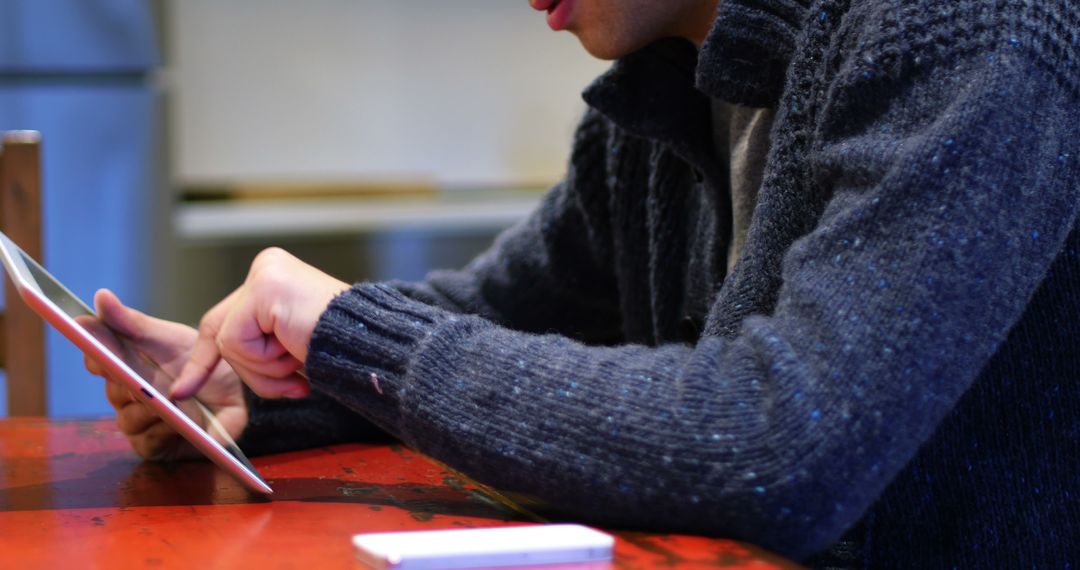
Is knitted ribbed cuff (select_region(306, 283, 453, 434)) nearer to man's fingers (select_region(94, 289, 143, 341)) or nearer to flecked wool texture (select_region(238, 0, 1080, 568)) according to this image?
flecked wool texture (select_region(238, 0, 1080, 568))

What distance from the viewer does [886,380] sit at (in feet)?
2.11

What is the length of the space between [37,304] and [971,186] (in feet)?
1.78

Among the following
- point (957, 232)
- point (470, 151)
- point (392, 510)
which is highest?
point (957, 232)

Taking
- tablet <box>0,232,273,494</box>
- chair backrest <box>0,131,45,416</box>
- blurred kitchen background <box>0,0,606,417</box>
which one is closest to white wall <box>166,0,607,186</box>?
blurred kitchen background <box>0,0,606,417</box>

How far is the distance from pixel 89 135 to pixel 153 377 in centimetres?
183

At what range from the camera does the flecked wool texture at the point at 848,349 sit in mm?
652

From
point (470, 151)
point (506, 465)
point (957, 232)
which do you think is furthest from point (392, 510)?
point (470, 151)

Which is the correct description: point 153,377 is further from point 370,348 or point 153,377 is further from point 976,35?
point 976,35

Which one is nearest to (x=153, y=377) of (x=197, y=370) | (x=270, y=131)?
(x=197, y=370)

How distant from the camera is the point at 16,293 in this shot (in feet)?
4.29

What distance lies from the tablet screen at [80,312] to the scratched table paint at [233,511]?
0.02 meters

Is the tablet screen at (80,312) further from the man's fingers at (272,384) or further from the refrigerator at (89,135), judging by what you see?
the refrigerator at (89,135)

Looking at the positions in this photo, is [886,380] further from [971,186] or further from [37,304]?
[37,304]

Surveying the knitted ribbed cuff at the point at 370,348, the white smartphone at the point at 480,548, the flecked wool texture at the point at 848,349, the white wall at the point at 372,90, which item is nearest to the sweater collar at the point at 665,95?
the flecked wool texture at the point at 848,349
